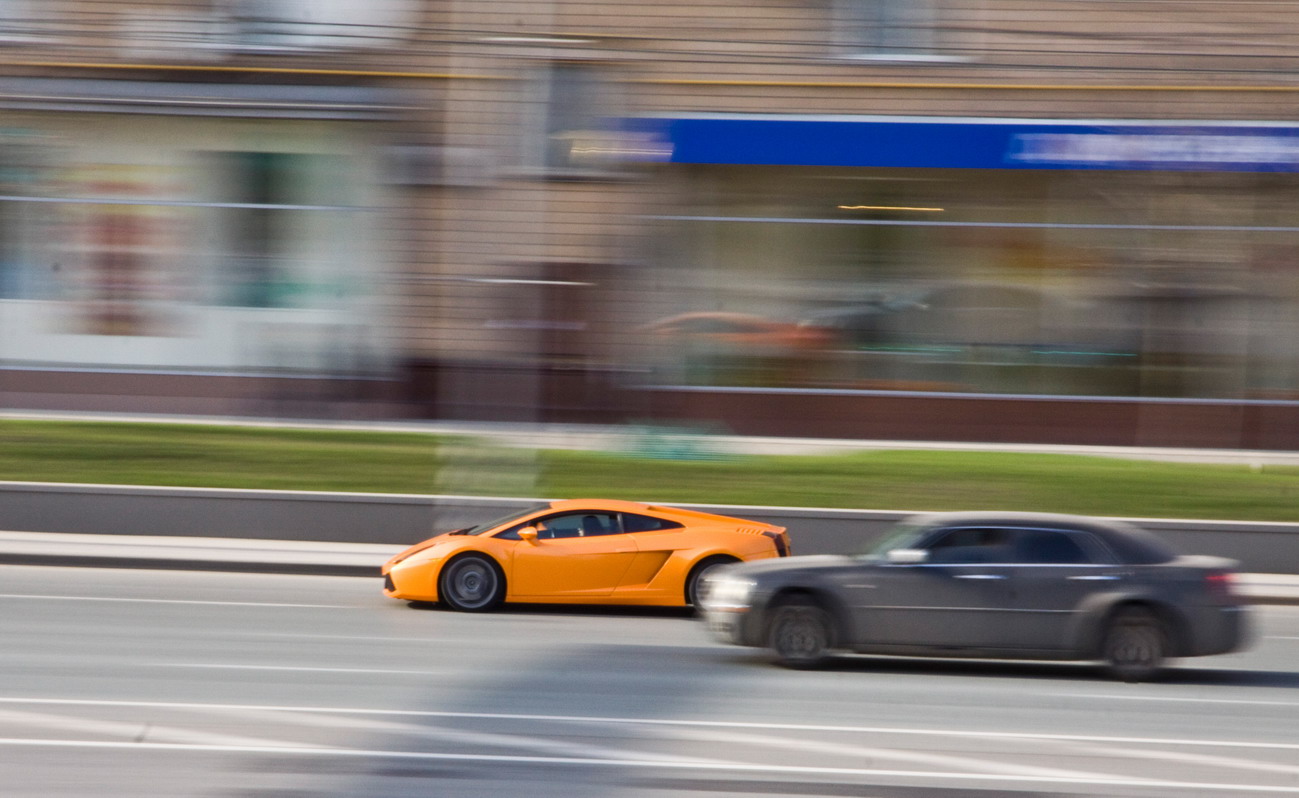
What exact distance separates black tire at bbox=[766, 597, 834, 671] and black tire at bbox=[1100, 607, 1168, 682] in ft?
6.26

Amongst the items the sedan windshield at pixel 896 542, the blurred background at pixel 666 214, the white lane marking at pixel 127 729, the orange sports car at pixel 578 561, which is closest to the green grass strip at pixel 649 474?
the blurred background at pixel 666 214

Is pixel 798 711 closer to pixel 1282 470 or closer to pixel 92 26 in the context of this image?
pixel 1282 470

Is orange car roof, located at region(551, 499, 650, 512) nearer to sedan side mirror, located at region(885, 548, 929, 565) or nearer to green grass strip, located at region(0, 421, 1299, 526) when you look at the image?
sedan side mirror, located at region(885, 548, 929, 565)

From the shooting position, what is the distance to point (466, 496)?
52.0ft

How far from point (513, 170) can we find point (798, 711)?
14771 millimetres

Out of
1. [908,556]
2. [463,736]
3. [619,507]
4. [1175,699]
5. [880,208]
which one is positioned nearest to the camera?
[463,736]

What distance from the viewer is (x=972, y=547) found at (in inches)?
384

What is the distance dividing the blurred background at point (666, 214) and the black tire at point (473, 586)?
8414 mm

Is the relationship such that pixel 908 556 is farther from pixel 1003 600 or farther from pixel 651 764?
pixel 651 764

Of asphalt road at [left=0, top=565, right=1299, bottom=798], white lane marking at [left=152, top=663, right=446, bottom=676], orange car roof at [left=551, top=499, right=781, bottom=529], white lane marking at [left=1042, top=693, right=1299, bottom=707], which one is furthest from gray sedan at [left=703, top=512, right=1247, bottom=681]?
orange car roof at [left=551, top=499, right=781, bottom=529]

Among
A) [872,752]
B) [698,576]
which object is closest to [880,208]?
[698,576]

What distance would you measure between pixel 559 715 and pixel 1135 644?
4.21 meters

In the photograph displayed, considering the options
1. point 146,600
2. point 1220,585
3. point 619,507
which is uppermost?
point 619,507

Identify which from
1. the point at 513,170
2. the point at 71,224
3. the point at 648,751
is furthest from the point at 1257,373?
the point at 71,224
